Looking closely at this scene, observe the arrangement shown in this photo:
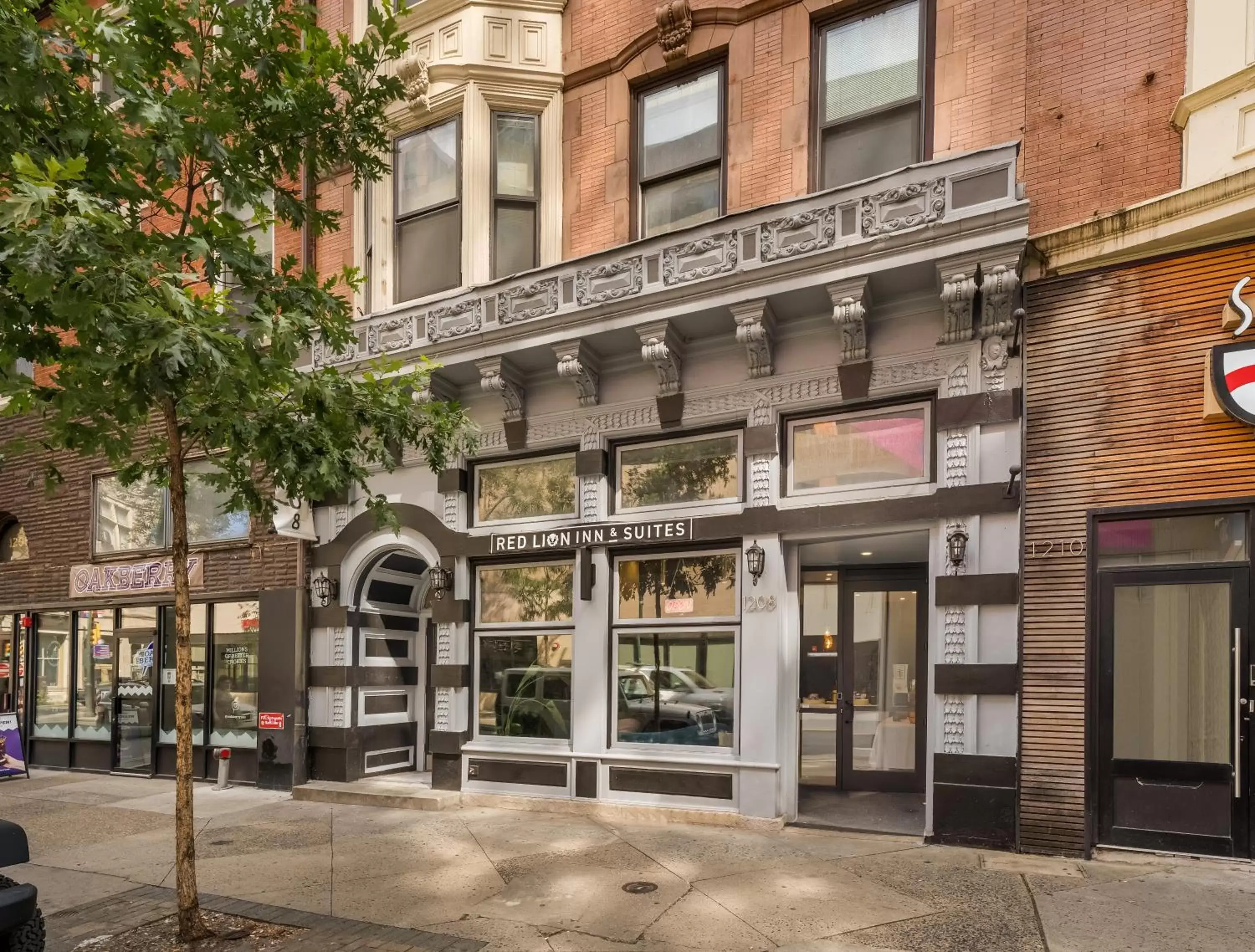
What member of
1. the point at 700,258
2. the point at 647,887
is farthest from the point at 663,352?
the point at 647,887

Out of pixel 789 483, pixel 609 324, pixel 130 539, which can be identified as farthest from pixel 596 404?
pixel 130 539

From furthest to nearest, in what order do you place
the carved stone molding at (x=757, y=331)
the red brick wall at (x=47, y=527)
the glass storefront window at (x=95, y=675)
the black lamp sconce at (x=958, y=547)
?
the red brick wall at (x=47, y=527), the glass storefront window at (x=95, y=675), the carved stone molding at (x=757, y=331), the black lamp sconce at (x=958, y=547)

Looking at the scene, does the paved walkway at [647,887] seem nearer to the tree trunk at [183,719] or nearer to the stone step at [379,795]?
the stone step at [379,795]

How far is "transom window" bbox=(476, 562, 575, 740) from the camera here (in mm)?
10375

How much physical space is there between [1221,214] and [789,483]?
432 cm

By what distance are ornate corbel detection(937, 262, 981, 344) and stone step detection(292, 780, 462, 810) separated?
750 centimetres

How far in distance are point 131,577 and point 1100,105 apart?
47.3 ft

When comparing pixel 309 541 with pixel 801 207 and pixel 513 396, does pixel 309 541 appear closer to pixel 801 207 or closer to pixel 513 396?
pixel 513 396

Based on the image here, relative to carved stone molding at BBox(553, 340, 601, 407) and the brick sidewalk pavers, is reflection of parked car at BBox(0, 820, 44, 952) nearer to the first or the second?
the brick sidewalk pavers

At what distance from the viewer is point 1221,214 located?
7145 millimetres

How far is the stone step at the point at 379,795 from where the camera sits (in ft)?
34.0

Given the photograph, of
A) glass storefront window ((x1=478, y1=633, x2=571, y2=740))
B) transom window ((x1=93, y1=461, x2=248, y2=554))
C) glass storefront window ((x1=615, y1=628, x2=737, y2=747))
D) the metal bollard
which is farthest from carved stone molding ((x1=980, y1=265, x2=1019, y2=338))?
the metal bollard

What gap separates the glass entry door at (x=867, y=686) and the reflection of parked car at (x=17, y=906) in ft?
23.5

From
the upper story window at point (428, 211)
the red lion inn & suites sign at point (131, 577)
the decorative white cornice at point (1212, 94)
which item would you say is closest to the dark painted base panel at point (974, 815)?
the decorative white cornice at point (1212, 94)
